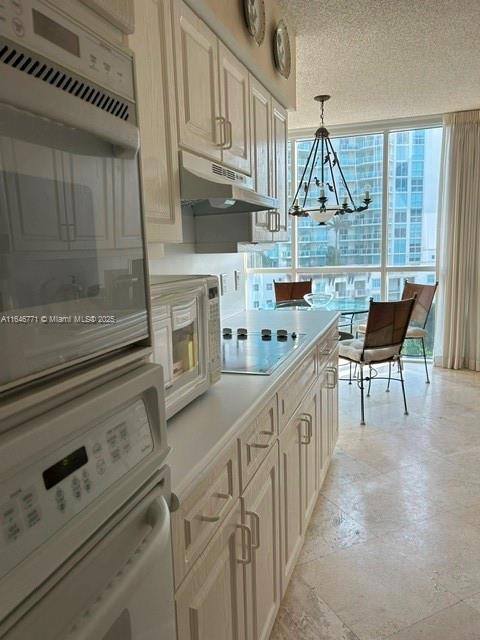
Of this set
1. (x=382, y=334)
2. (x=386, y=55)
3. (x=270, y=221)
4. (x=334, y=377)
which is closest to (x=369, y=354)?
(x=382, y=334)

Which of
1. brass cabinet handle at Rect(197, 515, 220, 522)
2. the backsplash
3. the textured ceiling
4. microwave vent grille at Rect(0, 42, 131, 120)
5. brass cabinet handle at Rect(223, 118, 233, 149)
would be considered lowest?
brass cabinet handle at Rect(197, 515, 220, 522)

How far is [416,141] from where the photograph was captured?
4934mm

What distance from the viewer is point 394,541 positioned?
2197 mm

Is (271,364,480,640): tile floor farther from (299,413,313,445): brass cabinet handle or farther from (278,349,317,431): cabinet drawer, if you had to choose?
(278,349,317,431): cabinet drawer

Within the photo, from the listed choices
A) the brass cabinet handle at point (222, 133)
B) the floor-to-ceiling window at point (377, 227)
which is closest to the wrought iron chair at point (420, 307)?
the floor-to-ceiling window at point (377, 227)

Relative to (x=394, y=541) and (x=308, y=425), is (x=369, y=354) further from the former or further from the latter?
(x=308, y=425)

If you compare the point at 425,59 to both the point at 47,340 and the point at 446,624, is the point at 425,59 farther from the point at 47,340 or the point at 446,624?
the point at 47,340

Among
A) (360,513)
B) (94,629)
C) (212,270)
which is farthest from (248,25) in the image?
(360,513)

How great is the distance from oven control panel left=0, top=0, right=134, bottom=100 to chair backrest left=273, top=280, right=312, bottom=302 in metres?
4.10

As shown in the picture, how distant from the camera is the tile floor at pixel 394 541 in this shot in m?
1.74

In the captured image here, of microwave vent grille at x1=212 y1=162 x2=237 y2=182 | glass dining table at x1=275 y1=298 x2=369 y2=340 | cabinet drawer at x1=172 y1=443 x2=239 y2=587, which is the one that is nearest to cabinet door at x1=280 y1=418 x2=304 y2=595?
cabinet drawer at x1=172 y1=443 x2=239 y2=587

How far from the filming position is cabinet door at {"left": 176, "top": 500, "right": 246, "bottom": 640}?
3.19ft

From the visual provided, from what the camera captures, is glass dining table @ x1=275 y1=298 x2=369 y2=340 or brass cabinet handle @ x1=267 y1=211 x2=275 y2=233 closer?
brass cabinet handle @ x1=267 y1=211 x2=275 y2=233

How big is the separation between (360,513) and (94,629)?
210 cm
